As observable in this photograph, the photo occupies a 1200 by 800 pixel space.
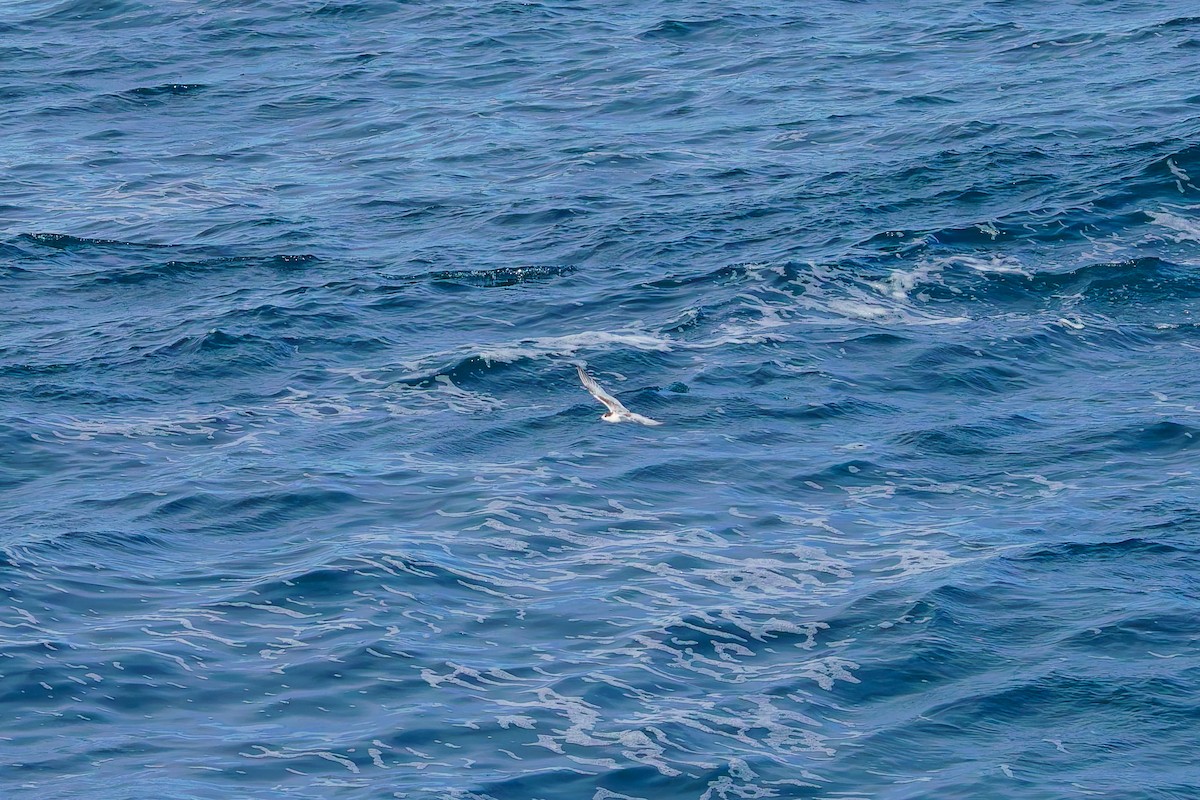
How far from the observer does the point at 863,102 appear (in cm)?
3575

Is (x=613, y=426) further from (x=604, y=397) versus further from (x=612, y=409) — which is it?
(x=604, y=397)

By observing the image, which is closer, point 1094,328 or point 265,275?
point 1094,328

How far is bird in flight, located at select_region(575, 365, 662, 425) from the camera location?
23.0 metres

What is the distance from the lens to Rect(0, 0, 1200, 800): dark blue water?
16.6 metres

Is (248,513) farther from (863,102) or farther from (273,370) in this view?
(863,102)

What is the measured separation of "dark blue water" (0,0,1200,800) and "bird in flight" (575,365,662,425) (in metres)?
0.15

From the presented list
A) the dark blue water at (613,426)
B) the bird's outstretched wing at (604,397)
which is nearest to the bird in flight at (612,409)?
the bird's outstretched wing at (604,397)

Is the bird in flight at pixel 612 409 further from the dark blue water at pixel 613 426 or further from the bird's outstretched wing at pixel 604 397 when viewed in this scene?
the dark blue water at pixel 613 426

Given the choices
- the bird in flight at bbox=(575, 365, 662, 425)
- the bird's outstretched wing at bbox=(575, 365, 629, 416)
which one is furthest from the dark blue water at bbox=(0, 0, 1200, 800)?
the bird's outstretched wing at bbox=(575, 365, 629, 416)

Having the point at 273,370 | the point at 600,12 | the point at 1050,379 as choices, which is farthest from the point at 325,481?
the point at 600,12

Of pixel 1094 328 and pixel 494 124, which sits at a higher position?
pixel 494 124

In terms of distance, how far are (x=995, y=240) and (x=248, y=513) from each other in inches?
549

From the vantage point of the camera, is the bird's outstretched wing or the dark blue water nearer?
the dark blue water

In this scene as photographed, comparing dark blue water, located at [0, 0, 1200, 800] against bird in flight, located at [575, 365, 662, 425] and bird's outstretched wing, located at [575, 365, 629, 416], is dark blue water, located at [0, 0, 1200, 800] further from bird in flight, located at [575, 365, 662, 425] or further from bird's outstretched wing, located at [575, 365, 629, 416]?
bird's outstretched wing, located at [575, 365, 629, 416]
